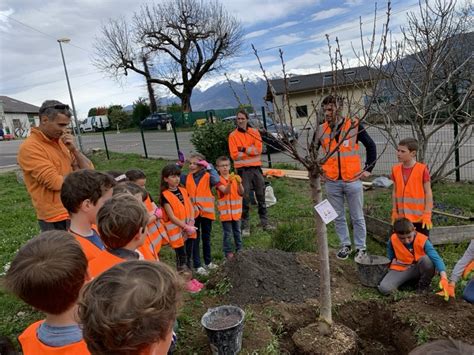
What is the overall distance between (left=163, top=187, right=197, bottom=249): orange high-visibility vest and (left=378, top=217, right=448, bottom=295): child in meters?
2.19

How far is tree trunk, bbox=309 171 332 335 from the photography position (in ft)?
10.1

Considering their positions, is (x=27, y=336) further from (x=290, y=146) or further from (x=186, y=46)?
(x=186, y=46)

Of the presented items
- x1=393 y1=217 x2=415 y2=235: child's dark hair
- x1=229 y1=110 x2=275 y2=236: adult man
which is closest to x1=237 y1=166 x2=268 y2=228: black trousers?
x1=229 y1=110 x2=275 y2=236: adult man

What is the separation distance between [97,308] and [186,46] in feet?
120

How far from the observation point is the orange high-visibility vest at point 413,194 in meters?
4.53

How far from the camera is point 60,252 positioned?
170 centimetres

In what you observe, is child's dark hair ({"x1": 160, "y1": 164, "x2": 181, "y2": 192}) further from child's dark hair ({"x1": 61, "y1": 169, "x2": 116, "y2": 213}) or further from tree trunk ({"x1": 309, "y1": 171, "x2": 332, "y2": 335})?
tree trunk ({"x1": 309, "y1": 171, "x2": 332, "y2": 335})

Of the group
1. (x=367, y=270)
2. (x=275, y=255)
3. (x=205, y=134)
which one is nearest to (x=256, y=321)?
(x=275, y=255)

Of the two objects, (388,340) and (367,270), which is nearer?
(388,340)

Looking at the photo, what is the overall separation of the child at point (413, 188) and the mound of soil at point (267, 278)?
134 cm

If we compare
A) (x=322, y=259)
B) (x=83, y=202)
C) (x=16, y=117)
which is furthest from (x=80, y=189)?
(x=16, y=117)

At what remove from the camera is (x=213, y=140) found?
10078 mm

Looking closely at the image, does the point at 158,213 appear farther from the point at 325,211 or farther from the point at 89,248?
the point at 325,211

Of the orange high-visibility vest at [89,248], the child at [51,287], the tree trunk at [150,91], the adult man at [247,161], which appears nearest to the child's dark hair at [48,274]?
the child at [51,287]
